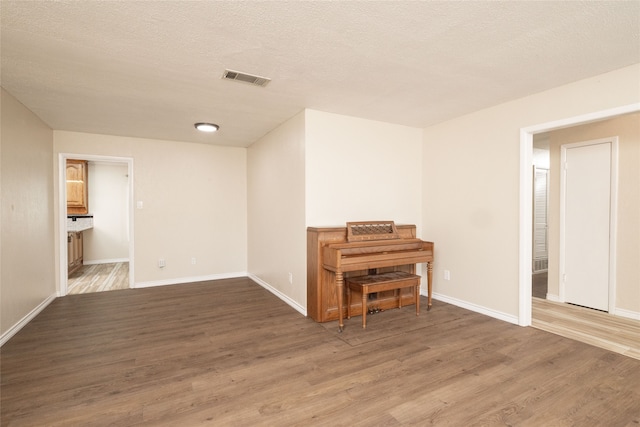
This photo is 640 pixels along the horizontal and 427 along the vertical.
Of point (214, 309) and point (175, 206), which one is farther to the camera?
point (175, 206)

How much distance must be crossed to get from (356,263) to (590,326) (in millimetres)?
2472

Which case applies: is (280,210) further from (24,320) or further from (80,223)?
(80,223)

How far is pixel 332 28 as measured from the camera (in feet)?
6.47

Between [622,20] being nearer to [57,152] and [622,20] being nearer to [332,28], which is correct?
[332,28]

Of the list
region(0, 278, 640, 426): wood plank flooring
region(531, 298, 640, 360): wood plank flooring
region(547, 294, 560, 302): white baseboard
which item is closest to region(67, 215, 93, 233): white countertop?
region(0, 278, 640, 426): wood plank flooring

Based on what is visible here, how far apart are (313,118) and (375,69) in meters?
1.13

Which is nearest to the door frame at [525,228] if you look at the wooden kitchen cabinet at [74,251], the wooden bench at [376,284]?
the wooden bench at [376,284]

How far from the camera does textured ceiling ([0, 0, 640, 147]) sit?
71.2 inches

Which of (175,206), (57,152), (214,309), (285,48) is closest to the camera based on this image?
(285,48)

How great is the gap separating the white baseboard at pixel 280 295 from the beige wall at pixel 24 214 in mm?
2736

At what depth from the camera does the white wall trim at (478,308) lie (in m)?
3.32

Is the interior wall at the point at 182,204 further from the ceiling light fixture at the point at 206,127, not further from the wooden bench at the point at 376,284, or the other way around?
the wooden bench at the point at 376,284

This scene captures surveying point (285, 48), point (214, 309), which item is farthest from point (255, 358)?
point (285, 48)

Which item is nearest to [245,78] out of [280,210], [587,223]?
[280,210]
